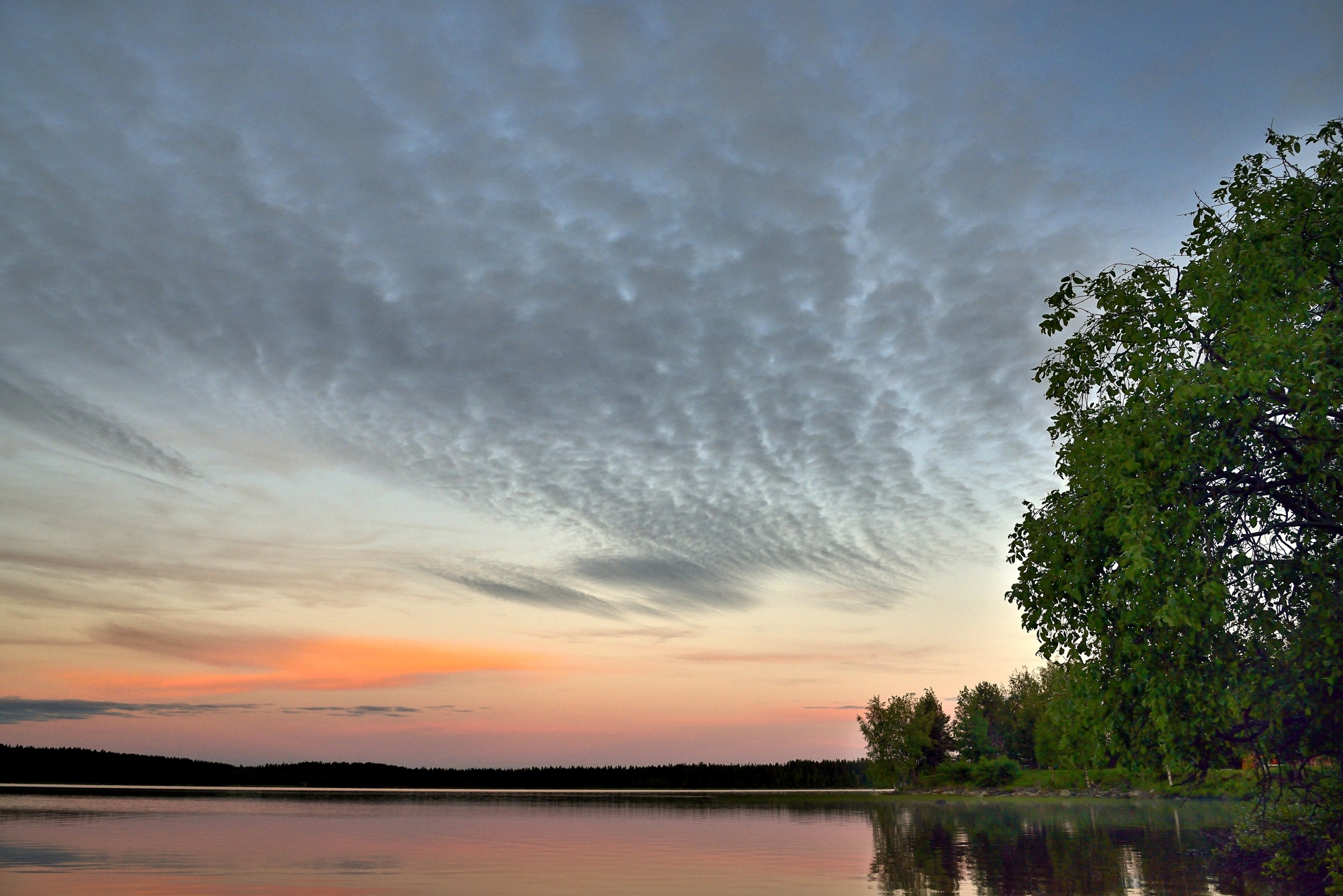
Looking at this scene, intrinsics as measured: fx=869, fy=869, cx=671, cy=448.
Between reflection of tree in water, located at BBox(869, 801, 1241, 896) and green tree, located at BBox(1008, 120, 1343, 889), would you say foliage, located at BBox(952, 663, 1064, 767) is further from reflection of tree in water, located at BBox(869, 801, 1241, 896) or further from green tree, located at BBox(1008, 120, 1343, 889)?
green tree, located at BBox(1008, 120, 1343, 889)

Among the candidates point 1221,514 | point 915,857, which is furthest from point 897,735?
point 1221,514

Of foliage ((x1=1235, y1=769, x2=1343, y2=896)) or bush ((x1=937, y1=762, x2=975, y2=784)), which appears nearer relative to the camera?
foliage ((x1=1235, y1=769, x2=1343, y2=896))

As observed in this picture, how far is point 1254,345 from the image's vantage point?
1722 centimetres

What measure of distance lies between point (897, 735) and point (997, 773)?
20.1m

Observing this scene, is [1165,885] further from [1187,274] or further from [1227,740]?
[1187,274]

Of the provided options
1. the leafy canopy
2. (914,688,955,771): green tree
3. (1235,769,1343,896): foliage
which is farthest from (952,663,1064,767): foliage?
the leafy canopy

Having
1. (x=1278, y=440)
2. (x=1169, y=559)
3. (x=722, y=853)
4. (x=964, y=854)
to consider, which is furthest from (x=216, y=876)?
(x=1278, y=440)

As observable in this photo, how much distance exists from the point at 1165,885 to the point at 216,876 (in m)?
37.9

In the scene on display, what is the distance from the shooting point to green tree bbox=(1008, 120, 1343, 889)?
57.2 feet

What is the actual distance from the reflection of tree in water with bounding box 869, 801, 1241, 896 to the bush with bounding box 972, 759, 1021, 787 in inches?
2439

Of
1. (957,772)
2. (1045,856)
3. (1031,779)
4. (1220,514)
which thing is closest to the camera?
(1220,514)

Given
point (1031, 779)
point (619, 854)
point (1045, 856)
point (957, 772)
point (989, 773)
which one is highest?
point (989, 773)

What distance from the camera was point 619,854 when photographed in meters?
50.5

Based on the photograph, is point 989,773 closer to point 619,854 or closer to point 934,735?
point 934,735
